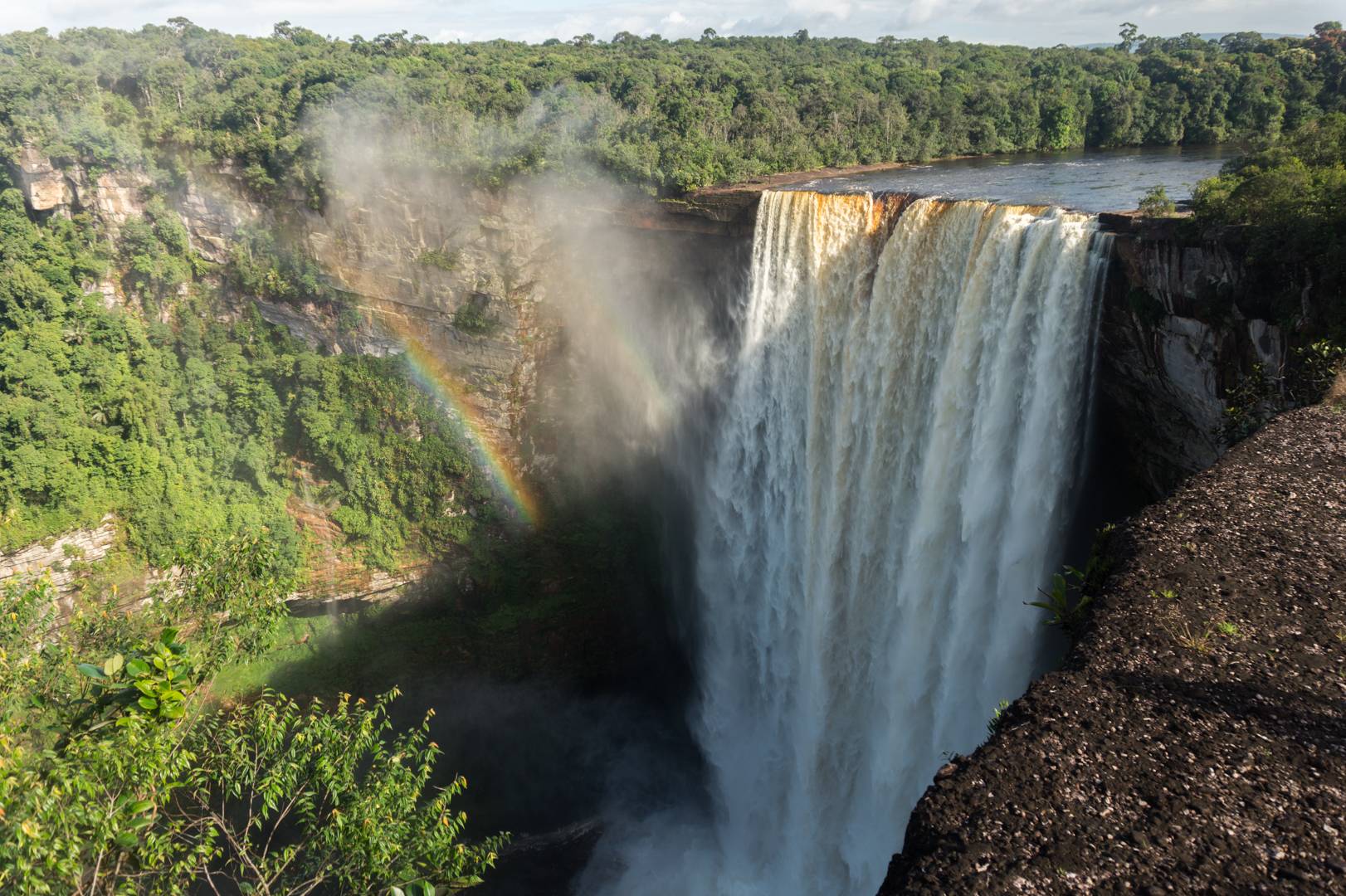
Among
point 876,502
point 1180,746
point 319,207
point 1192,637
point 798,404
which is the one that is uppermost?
point 319,207

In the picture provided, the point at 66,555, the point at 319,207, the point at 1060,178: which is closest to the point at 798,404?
the point at 1060,178

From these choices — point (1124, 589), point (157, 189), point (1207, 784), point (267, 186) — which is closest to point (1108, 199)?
point (1124, 589)

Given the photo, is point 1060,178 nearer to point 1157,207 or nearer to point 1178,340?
point 1157,207

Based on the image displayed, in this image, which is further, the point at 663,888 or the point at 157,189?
the point at 157,189

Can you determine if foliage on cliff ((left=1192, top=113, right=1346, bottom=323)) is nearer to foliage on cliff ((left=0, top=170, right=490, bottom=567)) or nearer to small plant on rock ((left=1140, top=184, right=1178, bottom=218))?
small plant on rock ((left=1140, top=184, right=1178, bottom=218))

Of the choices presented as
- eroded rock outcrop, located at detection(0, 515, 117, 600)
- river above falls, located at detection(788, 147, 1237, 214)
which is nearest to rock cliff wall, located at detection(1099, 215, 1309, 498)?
river above falls, located at detection(788, 147, 1237, 214)

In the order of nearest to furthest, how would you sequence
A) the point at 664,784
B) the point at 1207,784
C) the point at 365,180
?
the point at 1207,784 → the point at 664,784 → the point at 365,180

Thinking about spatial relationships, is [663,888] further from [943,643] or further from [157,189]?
[157,189]

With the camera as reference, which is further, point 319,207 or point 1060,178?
point 319,207
